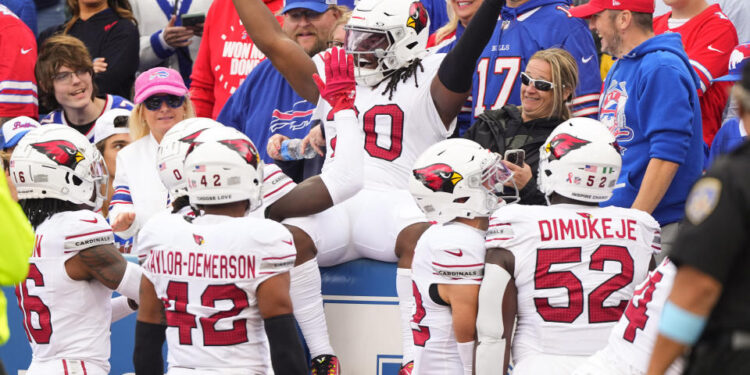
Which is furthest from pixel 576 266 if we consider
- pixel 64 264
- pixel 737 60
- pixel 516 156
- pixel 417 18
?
Answer: pixel 737 60

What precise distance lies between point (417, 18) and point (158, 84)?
1858mm

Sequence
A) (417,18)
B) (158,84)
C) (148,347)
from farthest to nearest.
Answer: (158,84) < (417,18) < (148,347)

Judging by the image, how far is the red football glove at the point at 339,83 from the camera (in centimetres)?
540

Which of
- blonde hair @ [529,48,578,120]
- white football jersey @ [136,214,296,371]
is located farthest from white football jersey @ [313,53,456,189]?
white football jersey @ [136,214,296,371]

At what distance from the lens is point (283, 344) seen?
167 inches

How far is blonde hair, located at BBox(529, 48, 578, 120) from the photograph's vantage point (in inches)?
225

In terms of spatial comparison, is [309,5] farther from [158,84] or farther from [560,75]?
[560,75]

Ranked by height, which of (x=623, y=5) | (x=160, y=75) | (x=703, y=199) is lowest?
(x=160, y=75)

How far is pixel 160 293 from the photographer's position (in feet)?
14.4

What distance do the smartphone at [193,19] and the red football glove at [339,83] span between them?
9.98 feet

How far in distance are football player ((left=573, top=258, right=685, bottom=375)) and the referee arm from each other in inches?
39.5

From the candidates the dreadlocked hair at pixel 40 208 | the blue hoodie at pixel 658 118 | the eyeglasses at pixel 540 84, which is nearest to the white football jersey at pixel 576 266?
the blue hoodie at pixel 658 118

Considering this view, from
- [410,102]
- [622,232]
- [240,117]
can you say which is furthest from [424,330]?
[240,117]

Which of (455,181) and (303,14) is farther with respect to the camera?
(303,14)
